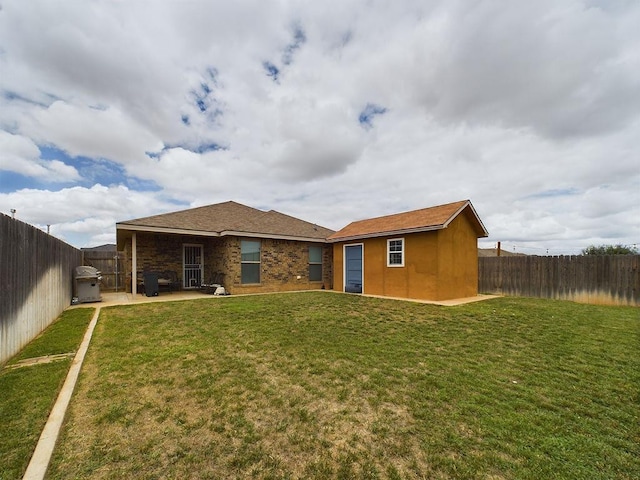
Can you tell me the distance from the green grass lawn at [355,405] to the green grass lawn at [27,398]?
0.77 ft

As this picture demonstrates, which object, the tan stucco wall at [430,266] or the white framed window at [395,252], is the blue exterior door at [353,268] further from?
the white framed window at [395,252]

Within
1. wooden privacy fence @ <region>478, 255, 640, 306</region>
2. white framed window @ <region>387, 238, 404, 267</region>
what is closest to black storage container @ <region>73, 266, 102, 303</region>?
white framed window @ <region>387, 238, 404, 267</region>

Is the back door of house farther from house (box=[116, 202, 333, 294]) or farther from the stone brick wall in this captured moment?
the stone brick wall

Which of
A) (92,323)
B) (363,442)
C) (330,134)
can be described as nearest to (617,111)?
(330,134)

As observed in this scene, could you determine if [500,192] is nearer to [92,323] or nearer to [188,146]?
[188,146]

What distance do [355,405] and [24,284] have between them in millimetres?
6095

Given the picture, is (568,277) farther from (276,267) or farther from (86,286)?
(86,286)

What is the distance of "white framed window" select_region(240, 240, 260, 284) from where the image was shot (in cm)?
1326

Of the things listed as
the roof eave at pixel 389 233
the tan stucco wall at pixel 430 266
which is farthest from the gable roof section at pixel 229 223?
the tan stucco wall at pixel 430 266

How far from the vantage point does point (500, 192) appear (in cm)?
1834

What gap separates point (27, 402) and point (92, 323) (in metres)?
4.65

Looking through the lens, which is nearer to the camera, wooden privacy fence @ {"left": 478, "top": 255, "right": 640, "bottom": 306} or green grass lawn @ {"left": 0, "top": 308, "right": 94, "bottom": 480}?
green grass lawn @ {"left": 0, "top": 308, "right": 94, "bottom": 480}

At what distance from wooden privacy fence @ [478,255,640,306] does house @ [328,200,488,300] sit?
168 centimetres

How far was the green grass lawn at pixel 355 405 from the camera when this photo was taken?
226 centimetres
